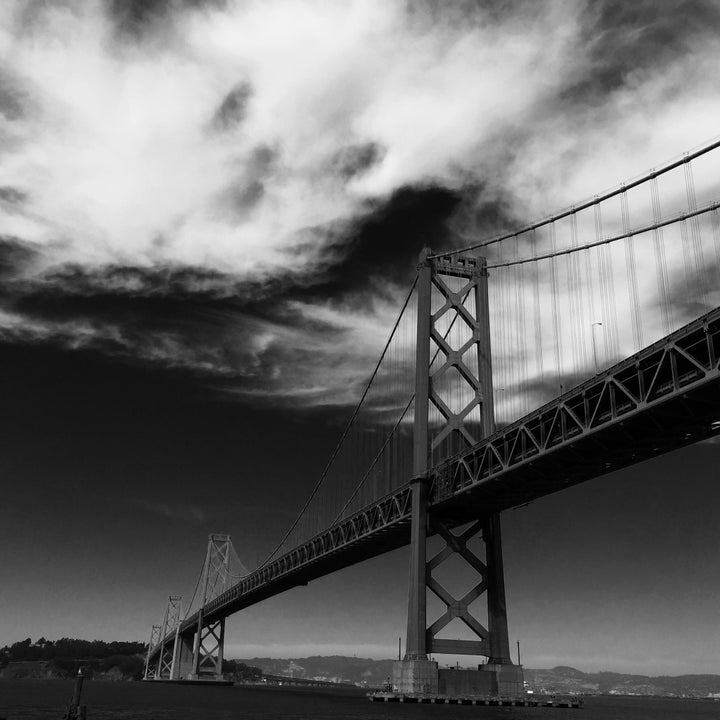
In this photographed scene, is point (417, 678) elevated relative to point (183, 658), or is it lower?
lower

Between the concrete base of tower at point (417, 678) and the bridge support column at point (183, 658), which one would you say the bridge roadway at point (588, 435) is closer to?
the concrete base of tower at point (417, 678)

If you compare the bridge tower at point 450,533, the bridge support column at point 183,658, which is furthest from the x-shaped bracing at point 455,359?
the bridge support column at point 183,658

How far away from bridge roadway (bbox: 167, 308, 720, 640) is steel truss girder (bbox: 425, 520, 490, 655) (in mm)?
1514

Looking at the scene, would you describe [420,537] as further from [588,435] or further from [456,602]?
[588,435]

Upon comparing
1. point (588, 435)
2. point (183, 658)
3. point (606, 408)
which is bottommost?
point (183, 658)

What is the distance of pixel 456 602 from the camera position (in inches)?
1721

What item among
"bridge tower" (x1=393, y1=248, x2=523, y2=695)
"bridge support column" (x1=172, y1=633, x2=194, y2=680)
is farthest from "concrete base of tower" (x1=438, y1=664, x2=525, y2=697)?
"bridge support column" (x1=172, y1=633, x2=194, y2=680)

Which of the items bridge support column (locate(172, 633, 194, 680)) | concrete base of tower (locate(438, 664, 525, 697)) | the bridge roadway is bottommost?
concrete base of tower (locate(438, 664, 525, 697))

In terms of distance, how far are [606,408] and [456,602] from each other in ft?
49.3

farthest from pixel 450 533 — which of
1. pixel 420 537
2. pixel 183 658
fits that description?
pixel 183 658

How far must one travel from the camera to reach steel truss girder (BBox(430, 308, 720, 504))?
2922cm

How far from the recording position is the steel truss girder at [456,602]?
4303 cm

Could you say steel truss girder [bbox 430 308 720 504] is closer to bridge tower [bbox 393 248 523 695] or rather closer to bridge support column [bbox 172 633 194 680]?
bridge tower [bbox 393 248 523 695]

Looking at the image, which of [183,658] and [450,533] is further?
[183,658]
